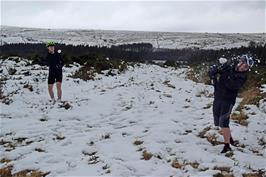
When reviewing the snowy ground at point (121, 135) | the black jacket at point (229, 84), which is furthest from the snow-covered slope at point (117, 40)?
the black jacket at point (229, 84)

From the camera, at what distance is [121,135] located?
962 cm

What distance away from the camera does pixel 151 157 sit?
7875 mm

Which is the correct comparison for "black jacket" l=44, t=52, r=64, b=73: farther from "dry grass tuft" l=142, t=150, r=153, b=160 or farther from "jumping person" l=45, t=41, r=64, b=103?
"dry grass tuft" l=142, t=150, r=153, b=160

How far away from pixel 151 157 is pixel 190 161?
842mm

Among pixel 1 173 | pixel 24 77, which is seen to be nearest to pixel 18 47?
pixel 24 77

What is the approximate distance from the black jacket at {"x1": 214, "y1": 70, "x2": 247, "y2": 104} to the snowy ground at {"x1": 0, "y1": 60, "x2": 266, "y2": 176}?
1.27 meters

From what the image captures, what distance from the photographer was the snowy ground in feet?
24.3

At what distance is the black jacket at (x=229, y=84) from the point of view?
26.3 ft

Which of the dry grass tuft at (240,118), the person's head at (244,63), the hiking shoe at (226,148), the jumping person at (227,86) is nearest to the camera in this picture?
the person's head at (244,63)

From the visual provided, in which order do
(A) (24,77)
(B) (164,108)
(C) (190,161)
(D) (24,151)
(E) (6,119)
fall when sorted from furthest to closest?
(A) (24,77) → (B) (164,108) → (E) (6,119) → (D) (24,151) → (C) (190,161)

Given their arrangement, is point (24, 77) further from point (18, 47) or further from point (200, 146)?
point (18, 47)

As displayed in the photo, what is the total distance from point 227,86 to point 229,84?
0.08 metres

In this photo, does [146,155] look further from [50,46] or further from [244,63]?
[50,46]

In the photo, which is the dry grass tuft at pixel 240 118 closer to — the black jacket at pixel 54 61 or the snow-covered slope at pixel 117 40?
the black jacket at pixel 54 61
